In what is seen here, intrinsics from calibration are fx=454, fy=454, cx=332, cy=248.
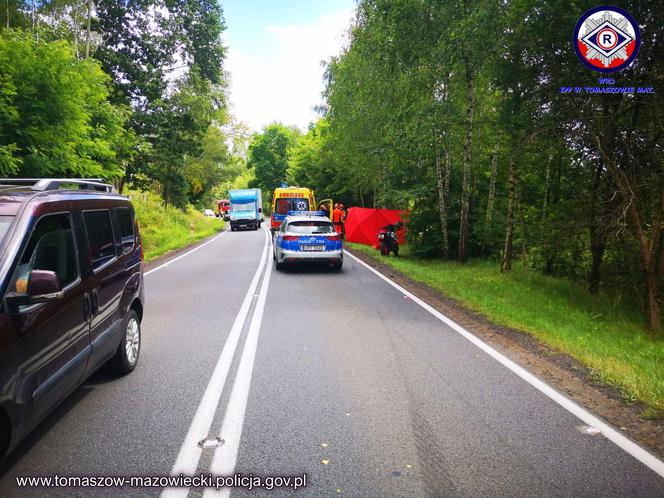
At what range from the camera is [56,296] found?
11.0ft

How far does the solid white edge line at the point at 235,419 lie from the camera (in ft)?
10.4

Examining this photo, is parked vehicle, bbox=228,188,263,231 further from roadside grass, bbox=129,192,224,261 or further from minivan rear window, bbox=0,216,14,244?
minivan rear window, bbox=0,216,14,244

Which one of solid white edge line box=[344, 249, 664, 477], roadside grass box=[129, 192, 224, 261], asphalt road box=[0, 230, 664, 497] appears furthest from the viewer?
roadside grass box=[129, 192, 224, 261]

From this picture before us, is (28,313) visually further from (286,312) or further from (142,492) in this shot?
(286,312)

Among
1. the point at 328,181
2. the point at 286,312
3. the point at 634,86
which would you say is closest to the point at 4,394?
the point at 286,312

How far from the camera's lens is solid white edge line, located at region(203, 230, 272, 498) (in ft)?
10.4

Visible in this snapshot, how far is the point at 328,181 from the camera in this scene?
135 ft

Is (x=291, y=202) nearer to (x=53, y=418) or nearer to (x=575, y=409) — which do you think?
(x=53, y=418)

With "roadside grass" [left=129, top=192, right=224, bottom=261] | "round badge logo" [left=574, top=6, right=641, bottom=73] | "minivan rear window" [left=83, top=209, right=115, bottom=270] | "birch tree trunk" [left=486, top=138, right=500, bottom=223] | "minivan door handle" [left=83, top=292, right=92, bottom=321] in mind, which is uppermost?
"round badge logo" [left=574, top=6, right=641, bottom=73]

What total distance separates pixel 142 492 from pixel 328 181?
39132mm

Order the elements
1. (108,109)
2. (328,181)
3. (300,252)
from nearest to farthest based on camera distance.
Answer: (300,252) → (108,109) → (328,181)

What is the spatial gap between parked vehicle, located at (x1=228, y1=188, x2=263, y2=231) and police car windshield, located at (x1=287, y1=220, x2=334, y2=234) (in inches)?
1007

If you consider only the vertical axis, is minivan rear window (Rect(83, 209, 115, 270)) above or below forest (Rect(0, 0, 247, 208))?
below

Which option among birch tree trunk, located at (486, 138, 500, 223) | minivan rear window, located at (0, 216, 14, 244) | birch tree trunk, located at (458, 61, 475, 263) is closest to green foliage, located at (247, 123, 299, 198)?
birch tree trunk, located at (486, 138, 500, 223)
